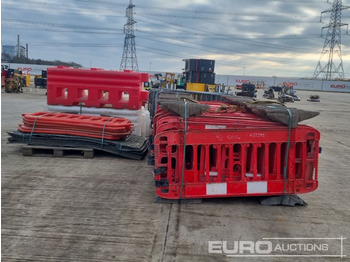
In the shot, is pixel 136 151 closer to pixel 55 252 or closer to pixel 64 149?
pixel 64 149

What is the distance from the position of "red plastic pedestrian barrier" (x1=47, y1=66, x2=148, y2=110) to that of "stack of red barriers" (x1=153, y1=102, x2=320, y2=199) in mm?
3905

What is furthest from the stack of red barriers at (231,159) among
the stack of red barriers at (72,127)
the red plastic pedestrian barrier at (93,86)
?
the red plastic pedestrian barrier at (93,86)

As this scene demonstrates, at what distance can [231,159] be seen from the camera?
504 centimetres

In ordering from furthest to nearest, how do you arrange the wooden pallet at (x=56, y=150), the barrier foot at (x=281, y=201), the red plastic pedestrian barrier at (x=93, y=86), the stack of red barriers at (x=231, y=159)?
the red plastic pedestrian barrier at (x=93, y=86) < the wooden pallet at (x=56, y=150) < the barrier foot at (x=281, y=201) < the stack of red barriers at (x=231, y=159)

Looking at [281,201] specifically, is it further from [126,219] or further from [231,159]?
[126,219]

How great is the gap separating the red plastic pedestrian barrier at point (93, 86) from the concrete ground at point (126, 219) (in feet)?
9.01

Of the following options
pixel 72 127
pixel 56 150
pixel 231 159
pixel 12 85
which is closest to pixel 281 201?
pixel 231 159

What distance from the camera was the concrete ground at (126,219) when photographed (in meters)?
3.62

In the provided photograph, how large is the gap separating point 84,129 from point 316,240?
5.33 metres

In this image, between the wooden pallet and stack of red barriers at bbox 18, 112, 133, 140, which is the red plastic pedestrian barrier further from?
the wooden pallet

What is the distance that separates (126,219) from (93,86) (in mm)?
5237

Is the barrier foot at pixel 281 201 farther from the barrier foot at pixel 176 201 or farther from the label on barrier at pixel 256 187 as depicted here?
the barrier foot at pixel 176 201

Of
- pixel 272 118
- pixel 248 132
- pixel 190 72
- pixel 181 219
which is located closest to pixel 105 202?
pixel 181 219

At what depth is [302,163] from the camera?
5.12 meters
